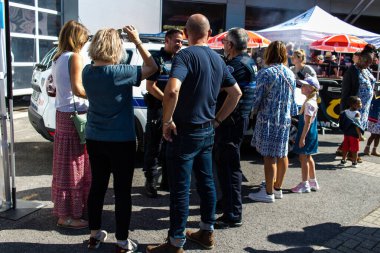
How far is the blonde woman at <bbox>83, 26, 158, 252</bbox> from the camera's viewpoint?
3.07 meters

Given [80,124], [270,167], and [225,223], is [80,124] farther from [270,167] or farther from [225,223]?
[270,167]

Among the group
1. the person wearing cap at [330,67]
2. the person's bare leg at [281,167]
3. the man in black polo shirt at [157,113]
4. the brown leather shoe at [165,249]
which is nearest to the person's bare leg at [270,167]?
the person's bare leg at [281,167]

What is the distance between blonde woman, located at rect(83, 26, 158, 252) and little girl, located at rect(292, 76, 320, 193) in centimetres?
236

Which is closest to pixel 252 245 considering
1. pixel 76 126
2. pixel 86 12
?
pixel 76 126

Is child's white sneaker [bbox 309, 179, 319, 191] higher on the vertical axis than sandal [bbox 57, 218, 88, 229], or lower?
higher

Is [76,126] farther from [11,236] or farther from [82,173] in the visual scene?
[11,236]

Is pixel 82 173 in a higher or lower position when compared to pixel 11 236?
higher

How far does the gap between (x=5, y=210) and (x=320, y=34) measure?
29.4 feet

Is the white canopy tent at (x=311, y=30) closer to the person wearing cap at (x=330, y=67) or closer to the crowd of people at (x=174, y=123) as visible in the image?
the person wearing cap at (x=330, y=67)

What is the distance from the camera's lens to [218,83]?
3.35m

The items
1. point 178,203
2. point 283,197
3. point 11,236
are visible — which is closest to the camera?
point 178,203

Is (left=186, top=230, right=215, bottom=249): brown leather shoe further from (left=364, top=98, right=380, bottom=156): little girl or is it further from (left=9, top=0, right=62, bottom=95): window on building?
(left=9, top=0, right=62, bottom=95): window on building

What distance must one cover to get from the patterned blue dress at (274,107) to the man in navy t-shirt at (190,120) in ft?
3.62

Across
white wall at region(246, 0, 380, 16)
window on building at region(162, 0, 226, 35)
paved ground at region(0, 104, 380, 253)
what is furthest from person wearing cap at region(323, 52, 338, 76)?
paved ground at region(0, 104, 380, 253)
